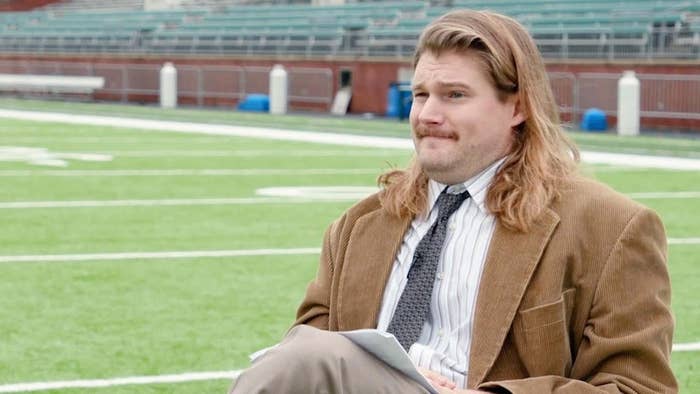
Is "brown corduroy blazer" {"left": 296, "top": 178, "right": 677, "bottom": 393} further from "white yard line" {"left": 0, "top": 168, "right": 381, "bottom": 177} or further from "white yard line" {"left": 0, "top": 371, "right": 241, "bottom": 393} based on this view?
"white yard line" {"left": 0, "top": 168, "right": 381, "bottom": 177}

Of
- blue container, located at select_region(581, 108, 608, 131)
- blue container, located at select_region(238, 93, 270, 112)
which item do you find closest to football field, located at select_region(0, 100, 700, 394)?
blue container, located at select_region(581, 108, 608, 131)

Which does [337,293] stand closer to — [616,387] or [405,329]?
[405,329]

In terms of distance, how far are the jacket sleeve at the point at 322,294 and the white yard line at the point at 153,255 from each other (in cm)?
601

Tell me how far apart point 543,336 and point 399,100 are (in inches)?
1068

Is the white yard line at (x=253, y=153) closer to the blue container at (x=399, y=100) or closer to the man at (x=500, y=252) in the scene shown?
the blue container at (x=399, y=100)

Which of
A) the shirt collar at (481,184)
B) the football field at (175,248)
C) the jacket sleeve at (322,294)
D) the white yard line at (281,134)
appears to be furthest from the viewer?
the white yard line at (281,134)

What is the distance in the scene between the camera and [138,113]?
32.0m

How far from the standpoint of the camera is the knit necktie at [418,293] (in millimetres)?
3457

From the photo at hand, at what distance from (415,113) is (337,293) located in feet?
1.64

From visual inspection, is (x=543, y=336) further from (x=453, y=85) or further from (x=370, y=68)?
(x=370, y=68)

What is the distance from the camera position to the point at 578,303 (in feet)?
10.9

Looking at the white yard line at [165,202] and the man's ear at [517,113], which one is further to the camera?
the white yard line at [165,202]

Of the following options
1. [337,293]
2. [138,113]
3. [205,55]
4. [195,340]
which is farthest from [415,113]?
[205,55]

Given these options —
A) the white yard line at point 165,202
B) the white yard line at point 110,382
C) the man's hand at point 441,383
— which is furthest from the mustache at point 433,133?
the white yard line at point 165,202
